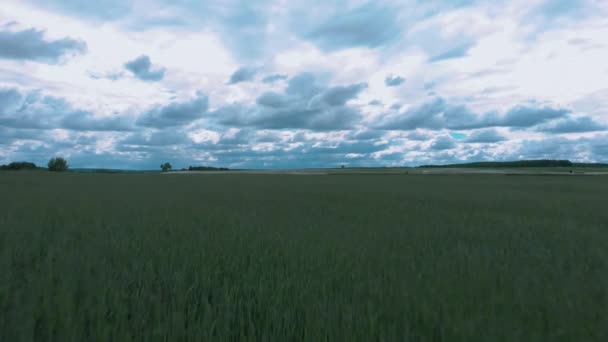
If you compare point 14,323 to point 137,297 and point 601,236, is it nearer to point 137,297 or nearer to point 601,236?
point 137,297

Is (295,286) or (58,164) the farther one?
(58,164)

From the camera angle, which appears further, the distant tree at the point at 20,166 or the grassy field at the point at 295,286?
the distant tree at the point at 20,166

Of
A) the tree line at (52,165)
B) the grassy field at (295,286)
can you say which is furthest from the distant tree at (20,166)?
the grassy field at (295,286)

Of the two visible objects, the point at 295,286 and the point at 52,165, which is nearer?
the point at 295,286

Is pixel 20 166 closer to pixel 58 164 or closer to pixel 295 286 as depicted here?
pixel 58 164

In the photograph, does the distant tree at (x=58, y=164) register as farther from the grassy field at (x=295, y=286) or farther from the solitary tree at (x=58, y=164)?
the grassy field at (x=295, y=286)

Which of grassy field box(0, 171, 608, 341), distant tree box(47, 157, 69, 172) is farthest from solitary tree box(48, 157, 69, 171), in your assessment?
grassy field box(0, 171, 608, 341)

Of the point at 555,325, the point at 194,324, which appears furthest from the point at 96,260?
the point at 555,325

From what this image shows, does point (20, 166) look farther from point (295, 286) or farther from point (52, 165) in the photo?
point (295, 286)

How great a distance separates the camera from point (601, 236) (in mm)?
7668

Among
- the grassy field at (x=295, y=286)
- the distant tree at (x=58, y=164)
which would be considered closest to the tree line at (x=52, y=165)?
the distant tree at (x=58, y=164)

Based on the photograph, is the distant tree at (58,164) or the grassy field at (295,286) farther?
the distant tree at (58,164)

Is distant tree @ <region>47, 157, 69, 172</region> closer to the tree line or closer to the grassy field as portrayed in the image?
the tree line

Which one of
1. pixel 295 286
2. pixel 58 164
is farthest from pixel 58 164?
pixel 295 286
